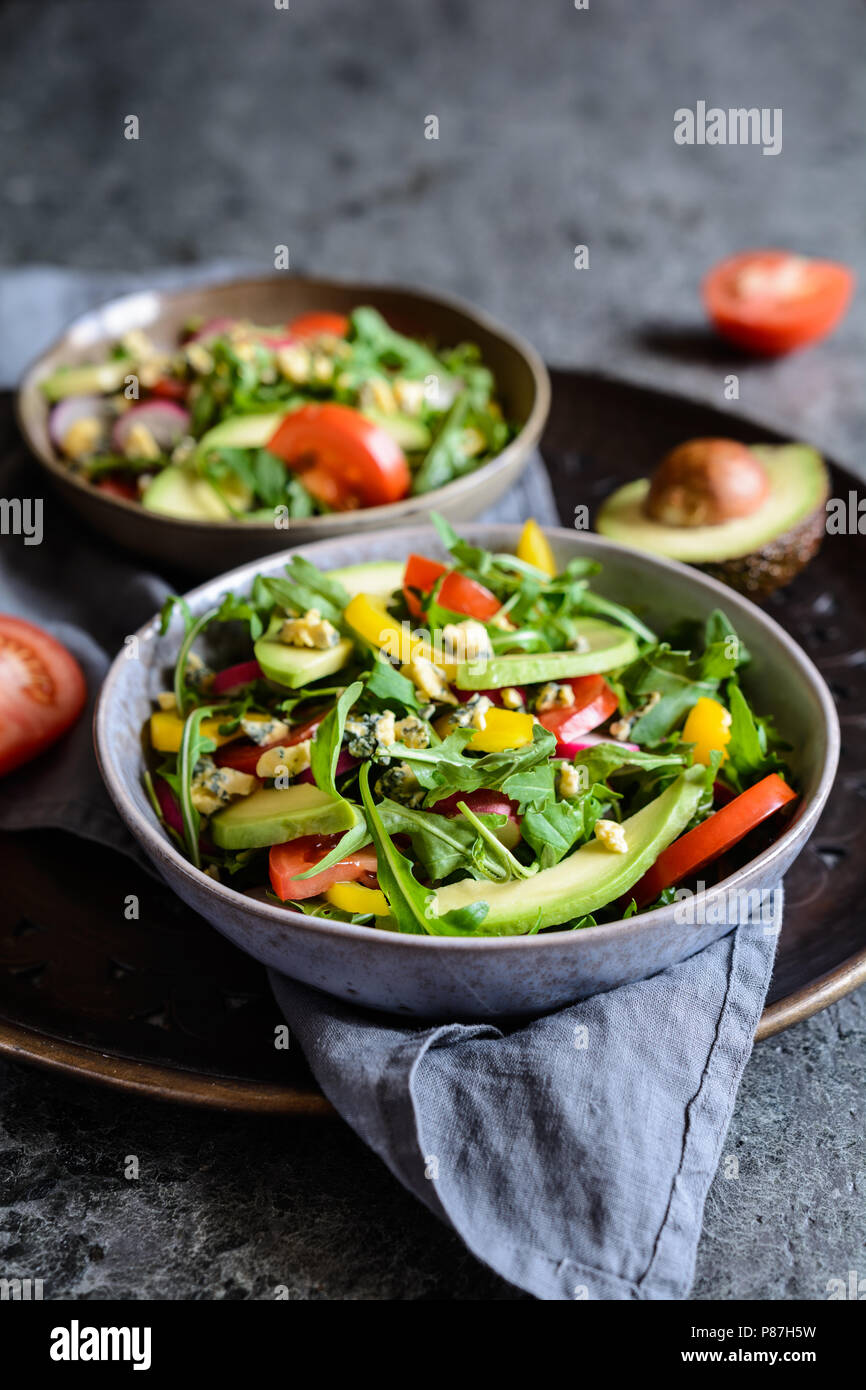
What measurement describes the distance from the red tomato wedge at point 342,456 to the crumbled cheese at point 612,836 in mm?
1077

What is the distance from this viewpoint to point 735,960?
177cm

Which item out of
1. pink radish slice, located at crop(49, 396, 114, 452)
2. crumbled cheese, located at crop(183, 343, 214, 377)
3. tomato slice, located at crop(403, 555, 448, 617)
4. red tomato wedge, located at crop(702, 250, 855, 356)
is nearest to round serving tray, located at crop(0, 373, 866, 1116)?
tomato slice, located at crop(403, 555, 448, 617)

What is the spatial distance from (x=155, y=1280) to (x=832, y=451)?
109 inches

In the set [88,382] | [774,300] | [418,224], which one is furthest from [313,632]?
[418,224]

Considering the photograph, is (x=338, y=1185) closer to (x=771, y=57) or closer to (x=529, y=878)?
(x=529, y=878)

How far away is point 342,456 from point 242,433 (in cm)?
29

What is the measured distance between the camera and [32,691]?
90.7 inches

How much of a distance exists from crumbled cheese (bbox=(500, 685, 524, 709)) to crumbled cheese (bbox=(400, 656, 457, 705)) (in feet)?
0.26

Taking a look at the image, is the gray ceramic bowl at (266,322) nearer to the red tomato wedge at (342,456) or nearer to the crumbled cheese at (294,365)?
the red tomato wedge at (342,456)

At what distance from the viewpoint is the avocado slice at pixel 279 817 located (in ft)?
5.78

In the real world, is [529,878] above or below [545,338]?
below

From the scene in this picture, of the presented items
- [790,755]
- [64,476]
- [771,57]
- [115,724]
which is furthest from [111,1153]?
[771,57]

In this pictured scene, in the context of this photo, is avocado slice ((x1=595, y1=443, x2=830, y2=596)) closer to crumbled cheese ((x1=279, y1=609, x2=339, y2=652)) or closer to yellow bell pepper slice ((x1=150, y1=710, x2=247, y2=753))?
crumbled cheese ((x1=279, y1=609, x2=339, y2=652))

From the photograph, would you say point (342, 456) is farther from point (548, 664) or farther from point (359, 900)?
point (359, 900)
